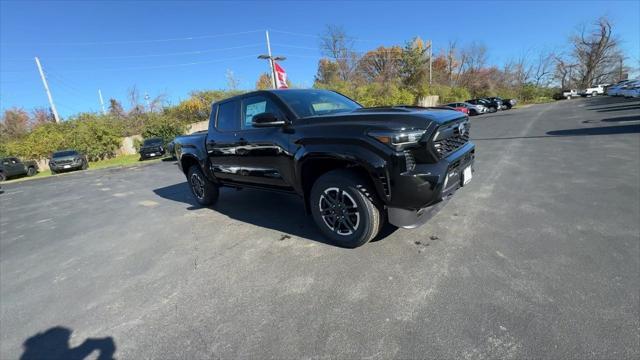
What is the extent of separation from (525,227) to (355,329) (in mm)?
2700

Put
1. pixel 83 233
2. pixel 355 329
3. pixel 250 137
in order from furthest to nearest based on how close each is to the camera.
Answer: pixel 83 233
pixel 250 137
pixel 355 329

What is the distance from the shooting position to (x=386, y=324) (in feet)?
7.30

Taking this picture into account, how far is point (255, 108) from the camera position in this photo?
4.16m

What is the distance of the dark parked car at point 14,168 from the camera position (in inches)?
724

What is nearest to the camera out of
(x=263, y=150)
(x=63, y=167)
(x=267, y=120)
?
(x=267, y=120)

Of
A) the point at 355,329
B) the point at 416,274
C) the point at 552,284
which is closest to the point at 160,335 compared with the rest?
the point at 355,329

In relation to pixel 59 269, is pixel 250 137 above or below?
above

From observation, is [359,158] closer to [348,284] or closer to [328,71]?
[348,284]

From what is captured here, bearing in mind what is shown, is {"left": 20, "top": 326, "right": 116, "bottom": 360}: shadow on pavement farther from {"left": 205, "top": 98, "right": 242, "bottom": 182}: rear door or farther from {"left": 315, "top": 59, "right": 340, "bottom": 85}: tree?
{"left": 315, "top": 59, "right": 340, "bottom": 85}: tree

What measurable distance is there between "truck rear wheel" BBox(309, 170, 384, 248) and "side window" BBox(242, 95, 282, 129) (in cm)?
115

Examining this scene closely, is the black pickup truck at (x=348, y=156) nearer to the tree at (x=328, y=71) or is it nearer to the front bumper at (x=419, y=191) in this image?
the front bumper at (x=419, y=191)

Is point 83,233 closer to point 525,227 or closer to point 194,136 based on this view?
point 194,136

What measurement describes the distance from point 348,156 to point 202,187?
377cm

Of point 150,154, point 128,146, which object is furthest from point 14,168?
point 128,146
